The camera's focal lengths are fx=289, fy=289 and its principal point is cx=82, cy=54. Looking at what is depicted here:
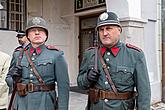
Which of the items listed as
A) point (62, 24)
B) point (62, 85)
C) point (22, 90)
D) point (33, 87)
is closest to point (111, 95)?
point (62, 85)

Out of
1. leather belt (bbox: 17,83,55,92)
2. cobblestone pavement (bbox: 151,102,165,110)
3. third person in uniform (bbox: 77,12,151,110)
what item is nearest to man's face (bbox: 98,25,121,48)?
third person in uniform (bbox: 77,12,151,110)

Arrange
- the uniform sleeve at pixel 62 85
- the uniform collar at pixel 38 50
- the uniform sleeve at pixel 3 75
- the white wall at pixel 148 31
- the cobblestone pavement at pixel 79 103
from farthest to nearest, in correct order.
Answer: the cobblestone pavement at pixel 79 103, the white wall at pixel 148 31, the uniform sleeve at pixel 3 75, the uniform collar at pixel 38 50, the uniform sleeve at pixel 62 85

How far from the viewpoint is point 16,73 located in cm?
309

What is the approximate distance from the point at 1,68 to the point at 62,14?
7.16m

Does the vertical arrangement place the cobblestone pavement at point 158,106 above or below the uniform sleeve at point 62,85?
below

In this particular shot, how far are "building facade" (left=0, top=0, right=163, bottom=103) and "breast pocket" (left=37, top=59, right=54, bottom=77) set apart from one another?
4.29 meters

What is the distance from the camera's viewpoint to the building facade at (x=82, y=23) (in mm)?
7402

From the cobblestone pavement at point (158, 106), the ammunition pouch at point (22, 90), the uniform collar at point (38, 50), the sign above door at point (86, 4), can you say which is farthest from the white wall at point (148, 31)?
the ammunition pouch at point (22, 90)

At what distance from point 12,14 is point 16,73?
701 cm

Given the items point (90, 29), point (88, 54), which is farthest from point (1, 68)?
point (90, 29)

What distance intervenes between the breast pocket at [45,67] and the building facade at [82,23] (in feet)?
14.1

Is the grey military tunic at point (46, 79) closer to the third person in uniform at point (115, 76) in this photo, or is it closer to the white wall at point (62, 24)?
the third person in uniform at point (115, 76)

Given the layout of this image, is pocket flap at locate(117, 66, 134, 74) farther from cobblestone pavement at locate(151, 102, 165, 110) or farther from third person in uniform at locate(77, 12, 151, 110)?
cobblestone pavement at locate(151, 102, 165, 110)

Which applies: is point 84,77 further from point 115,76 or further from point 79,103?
point 79,103
